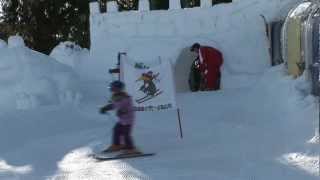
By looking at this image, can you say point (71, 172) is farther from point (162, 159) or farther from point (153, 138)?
point (153, 138)

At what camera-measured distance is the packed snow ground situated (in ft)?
27.9

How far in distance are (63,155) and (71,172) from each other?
4.51 feet

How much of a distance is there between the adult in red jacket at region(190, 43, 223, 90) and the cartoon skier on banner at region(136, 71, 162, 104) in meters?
6.51

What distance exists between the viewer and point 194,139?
426 inches

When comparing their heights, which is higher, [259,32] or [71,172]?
[259,32]

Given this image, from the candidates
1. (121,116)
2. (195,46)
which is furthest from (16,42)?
(121,116)

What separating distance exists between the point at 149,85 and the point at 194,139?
1.05 metres

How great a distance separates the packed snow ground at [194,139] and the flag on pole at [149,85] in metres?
0.59

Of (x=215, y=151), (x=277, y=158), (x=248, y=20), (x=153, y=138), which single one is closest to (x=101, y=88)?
(x=248, y=20)

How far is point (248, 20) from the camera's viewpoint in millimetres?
17688

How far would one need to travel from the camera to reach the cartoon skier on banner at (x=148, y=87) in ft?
35.2

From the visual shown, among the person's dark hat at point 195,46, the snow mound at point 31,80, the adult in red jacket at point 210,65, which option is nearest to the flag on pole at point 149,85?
the snow mound at point 31,80

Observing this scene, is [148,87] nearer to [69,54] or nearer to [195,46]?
[195,46]

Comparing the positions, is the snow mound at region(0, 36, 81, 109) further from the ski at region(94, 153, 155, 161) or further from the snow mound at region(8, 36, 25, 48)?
the ski at region(94, 153, 155, 161)
